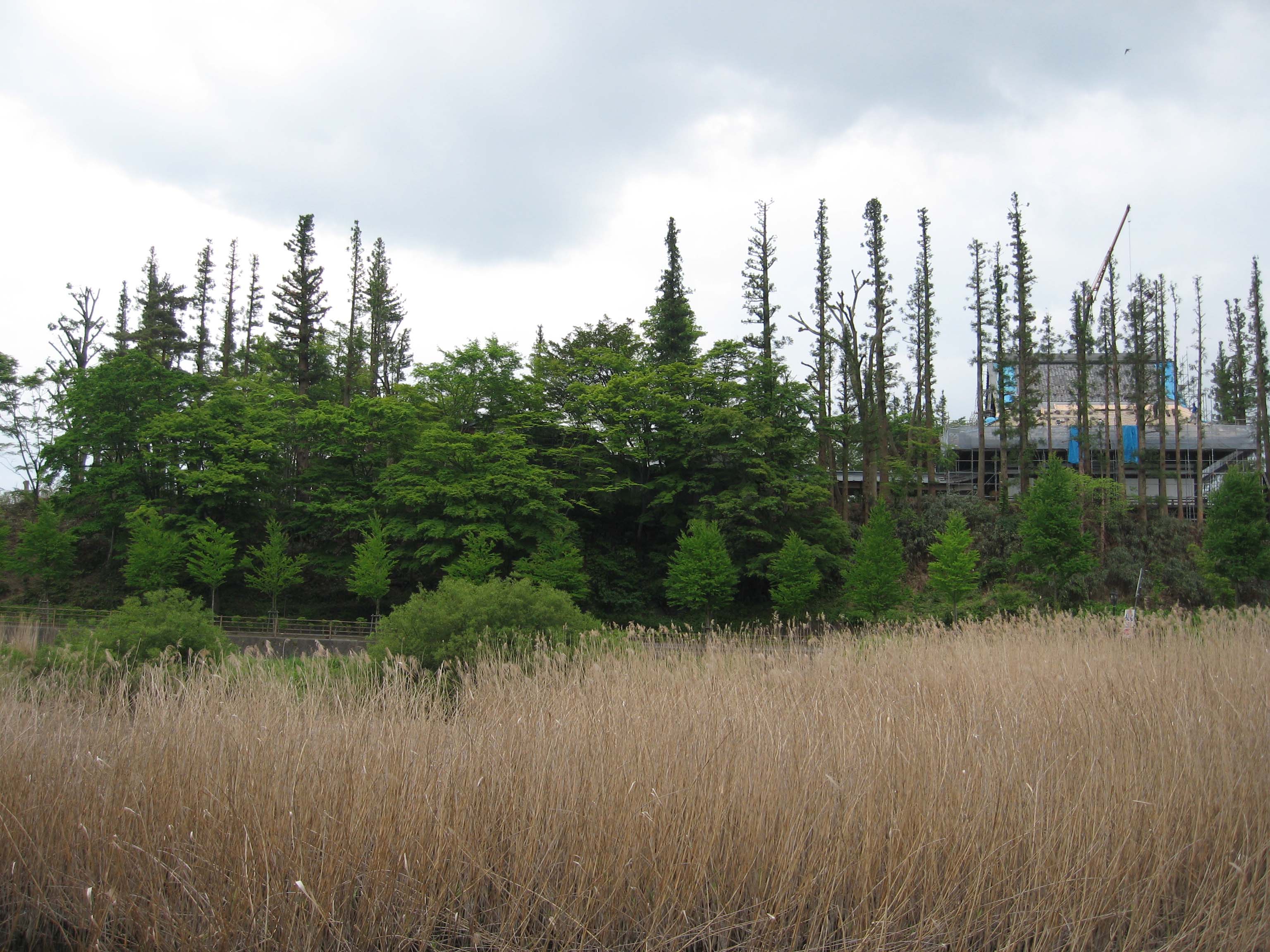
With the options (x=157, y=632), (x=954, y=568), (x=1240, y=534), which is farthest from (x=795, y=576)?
(x=157, y=632)

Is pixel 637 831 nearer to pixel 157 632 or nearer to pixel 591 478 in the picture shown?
pixel 157 632

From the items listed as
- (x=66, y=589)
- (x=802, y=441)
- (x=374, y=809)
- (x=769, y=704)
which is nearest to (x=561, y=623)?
(x=769, y=704)

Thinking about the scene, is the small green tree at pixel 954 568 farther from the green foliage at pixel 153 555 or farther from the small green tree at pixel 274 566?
the green foliage at pixel 153 555

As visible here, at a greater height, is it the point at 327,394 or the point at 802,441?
the point at 327,394

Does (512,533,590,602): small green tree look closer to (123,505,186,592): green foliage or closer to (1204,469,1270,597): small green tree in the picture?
(123,505,186,592): green foliage

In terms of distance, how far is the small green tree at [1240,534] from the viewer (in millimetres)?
27719

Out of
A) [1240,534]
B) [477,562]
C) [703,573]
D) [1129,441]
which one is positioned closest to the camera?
[1240,534]

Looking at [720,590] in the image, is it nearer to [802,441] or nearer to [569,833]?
[802,441]

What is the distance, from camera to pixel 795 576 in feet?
94.5

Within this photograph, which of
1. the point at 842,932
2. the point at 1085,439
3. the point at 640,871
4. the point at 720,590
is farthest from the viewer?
the point at 1085,439

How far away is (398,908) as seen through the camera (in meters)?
3.73

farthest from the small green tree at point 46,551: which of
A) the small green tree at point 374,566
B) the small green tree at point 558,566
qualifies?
the small green tree at point 558,566

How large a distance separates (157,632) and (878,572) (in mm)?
21825

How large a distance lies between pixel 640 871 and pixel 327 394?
42.6m
